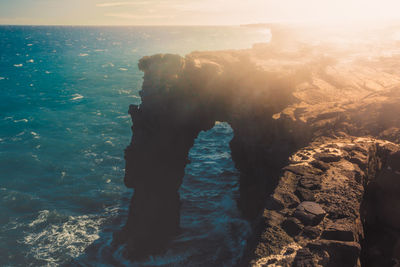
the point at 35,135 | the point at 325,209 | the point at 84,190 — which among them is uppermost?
the point at 325,209

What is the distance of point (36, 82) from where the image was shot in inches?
2608

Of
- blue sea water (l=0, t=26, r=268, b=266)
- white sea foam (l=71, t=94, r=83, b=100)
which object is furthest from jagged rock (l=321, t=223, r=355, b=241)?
white sea foam (l=71, t=94, r=83, b=100)

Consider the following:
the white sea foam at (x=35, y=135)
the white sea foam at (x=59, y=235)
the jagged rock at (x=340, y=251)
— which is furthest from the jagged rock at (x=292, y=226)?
the white sea foam at (x=35, y=135)

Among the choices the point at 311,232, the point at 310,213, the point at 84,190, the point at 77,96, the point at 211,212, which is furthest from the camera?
the point at 77,96

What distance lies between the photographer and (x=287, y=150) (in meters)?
13.3

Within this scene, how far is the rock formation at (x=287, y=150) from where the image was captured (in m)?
7.31

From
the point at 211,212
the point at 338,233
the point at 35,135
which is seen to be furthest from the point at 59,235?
the point at 35,135

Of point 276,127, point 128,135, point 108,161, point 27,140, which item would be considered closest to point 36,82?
point 27,140

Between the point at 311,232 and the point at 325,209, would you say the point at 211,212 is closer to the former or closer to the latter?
the point at 325,209

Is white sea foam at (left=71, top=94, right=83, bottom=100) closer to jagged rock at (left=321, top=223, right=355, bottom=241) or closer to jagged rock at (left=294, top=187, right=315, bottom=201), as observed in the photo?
jagged rock at (left=294, top=187, right=315, bottom=201)

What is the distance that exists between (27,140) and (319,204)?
38.9 m

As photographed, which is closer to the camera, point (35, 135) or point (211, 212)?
point (211, 212)

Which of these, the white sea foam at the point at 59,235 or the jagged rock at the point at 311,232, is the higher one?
the jagged rock at the point at 311,232

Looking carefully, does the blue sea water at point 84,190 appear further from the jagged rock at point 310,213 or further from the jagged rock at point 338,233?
the jagged rock at point 338,233
